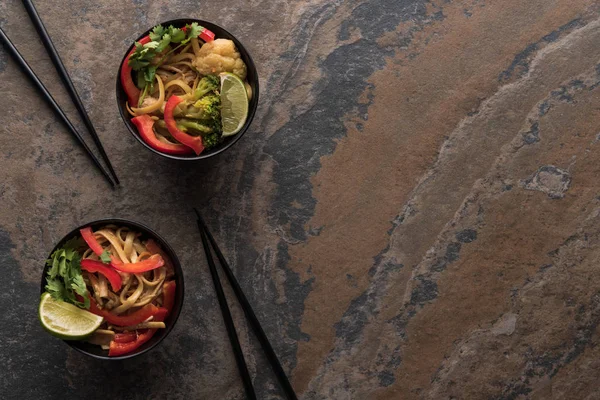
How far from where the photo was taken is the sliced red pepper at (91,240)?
8.58 feet

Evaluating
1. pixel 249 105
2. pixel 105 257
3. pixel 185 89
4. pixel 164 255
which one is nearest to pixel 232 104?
pixel 249 105

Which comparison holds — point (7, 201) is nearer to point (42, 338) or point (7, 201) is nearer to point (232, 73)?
point (42, 338)

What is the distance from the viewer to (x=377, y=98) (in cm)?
297

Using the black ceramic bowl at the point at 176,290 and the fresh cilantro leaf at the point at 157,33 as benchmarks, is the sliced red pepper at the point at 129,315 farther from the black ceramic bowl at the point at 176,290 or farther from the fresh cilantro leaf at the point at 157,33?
the fresh cilantro leaf at the point at 157,33

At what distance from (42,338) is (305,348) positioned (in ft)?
3.59

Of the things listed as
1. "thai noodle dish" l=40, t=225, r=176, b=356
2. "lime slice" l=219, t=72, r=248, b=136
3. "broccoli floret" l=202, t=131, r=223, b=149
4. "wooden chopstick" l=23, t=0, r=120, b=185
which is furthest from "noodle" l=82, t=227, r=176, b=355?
"lime slice" l=219, t=72, r=248, b=136

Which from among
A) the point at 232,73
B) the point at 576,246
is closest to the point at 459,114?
the point at 576,246

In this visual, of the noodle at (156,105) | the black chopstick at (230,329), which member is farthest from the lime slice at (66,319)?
the noodle at (156,105)

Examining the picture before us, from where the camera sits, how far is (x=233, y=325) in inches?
113

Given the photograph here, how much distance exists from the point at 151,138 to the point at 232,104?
0.34 m

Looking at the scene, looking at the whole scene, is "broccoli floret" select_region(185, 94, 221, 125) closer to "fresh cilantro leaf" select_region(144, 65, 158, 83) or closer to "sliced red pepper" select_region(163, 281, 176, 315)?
"fresh cilantro leaf" select_region(144, 65, 158, 83)

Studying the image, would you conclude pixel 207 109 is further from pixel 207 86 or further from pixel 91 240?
pixel 91 240

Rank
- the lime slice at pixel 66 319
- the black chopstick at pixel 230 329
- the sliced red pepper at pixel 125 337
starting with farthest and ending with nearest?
1. the black chopstick at pixel 230 329
2. the sliced red pepper at pixel 125 337
3. the lime slice at pixel 66 319

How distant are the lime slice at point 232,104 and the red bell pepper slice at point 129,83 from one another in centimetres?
34
